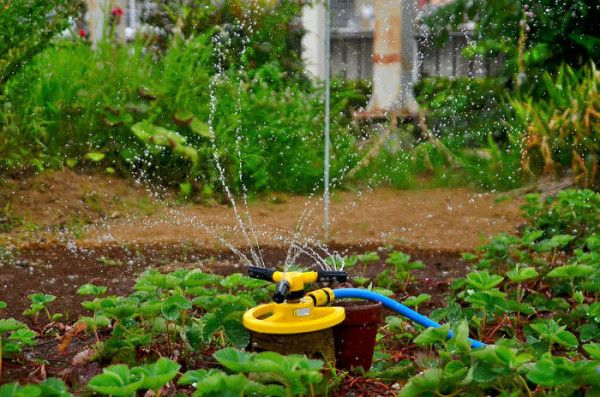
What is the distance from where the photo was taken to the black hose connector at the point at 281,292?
59.3 inches

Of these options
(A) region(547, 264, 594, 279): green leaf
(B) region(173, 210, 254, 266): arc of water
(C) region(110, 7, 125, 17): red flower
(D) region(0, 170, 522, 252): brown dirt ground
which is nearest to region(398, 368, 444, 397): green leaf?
(A) region(547, 264, 594, 279): green leaf

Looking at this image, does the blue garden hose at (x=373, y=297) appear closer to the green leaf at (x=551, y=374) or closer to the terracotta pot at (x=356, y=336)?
the terracotta pot at (x=356, y=336)

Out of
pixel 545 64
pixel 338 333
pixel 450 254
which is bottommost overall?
pixel 450 254

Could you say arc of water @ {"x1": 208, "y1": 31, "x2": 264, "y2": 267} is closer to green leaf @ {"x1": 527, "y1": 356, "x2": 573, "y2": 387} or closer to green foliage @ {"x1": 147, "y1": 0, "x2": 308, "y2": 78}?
green foliage @ {"x1": 147, "y1": 0, "x2": 308, "y2": 78}

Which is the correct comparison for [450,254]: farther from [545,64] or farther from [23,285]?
Answer: [545,64]

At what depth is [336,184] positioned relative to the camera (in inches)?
Result: 213

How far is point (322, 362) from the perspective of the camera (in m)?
1.26

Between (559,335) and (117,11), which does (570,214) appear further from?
(117,11)

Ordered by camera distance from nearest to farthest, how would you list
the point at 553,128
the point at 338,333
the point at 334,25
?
the point at 338,333
the point at 553,128
the point at 334,25

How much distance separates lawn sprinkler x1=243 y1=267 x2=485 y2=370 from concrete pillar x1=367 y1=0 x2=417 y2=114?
187 inches

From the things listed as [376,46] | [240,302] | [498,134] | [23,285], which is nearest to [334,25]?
[376,46]

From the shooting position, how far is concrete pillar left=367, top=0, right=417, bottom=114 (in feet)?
21.2

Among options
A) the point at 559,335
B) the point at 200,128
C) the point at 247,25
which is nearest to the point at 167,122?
the point at 200,128

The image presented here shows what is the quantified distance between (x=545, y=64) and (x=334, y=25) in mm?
2250
